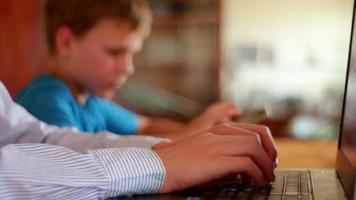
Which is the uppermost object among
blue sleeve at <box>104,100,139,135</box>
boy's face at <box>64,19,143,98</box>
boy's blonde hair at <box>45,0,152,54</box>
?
boy's blonde hair at <box>45,0,152,54</box>

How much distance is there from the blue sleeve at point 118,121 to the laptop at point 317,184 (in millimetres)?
827

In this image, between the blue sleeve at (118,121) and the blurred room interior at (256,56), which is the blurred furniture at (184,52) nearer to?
the blurred room interior at (256,56)

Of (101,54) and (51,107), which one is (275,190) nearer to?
(51,107)

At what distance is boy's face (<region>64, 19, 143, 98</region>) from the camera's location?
4.73ft

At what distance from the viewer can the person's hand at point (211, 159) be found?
0.67 meters

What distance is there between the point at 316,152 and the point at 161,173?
2.67ft

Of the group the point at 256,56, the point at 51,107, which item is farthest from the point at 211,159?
the point at 256,56

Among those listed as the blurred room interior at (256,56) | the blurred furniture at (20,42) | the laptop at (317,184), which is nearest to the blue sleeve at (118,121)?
the laptop at (317,184)

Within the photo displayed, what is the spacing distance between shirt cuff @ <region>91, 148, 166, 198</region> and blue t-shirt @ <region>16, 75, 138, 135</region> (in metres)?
0.54

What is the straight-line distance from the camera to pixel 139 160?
2.23 ft

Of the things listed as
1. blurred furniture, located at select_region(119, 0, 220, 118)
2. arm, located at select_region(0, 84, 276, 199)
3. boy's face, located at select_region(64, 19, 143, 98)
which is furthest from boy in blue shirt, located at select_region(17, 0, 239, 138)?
blurred furniture, located at select_region(119, 0, 220, 118)

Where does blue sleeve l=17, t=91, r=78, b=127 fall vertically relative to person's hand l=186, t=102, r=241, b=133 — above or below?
above

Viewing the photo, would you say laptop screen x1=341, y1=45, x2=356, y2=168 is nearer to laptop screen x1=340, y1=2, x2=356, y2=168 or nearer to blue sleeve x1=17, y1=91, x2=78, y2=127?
laptop screen x1=340, y1=2, x2=356, y2=168

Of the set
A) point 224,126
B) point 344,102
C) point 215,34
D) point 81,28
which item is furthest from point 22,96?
point 215,34
